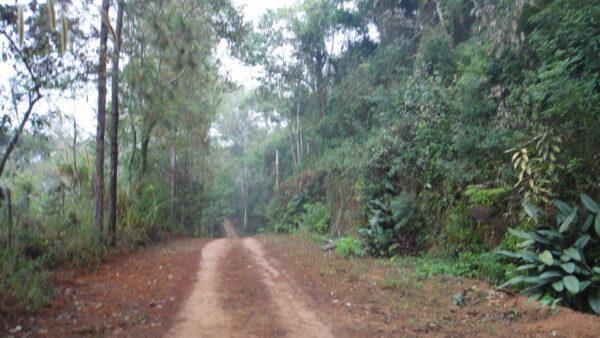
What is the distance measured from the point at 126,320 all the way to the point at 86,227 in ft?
18.5

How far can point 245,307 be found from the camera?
6.77 m

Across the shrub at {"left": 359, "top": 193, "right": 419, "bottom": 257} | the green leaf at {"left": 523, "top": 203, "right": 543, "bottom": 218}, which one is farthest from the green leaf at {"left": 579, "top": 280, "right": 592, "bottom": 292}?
the shrub at {"left": 359, "top": 193, "right": 419, "bottom": 257}

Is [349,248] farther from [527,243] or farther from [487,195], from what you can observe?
[527,243]

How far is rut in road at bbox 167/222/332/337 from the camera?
18.7ft

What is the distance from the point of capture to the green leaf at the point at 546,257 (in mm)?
6496

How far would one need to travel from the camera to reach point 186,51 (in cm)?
1412

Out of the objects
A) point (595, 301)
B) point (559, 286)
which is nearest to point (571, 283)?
point (559, 286)

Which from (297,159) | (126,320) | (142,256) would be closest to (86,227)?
(142,256)

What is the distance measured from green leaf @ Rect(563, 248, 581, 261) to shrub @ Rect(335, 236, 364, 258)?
5.55m

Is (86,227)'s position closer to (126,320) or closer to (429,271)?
(126,320)

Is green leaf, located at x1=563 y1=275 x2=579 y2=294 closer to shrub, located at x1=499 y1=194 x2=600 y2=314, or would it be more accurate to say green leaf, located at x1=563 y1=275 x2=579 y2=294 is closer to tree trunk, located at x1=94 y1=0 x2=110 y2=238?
shrub, located at x1=499 y1=194 x2=600 y2=314

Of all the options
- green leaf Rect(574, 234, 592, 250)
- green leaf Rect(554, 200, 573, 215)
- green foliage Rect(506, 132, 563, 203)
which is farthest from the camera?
green foliage Rect(506, 132, 563, 203)

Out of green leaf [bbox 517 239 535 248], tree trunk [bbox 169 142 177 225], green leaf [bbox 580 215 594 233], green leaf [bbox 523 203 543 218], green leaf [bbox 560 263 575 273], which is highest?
tree trunk [bbox 169 142 177 225]

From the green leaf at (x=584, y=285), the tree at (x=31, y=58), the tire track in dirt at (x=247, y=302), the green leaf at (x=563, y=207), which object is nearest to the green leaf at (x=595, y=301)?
the green leaf at (x=584, y=285)
